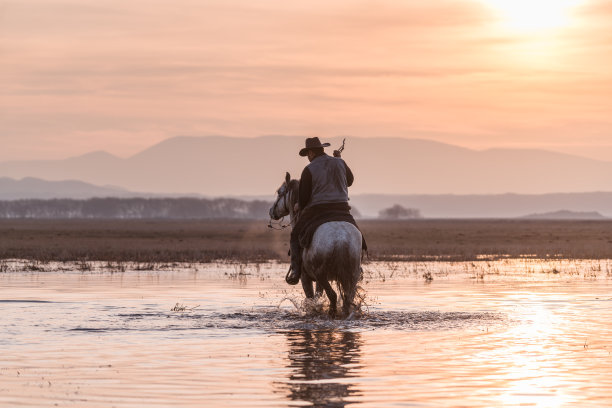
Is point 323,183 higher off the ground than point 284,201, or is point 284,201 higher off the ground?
point 323,183

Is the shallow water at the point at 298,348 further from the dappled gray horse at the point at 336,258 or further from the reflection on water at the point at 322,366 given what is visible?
the dappled gray horse at the point at 336,258

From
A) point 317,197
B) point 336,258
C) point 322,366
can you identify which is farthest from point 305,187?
point 322,366

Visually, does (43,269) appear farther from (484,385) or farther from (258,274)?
(484,385)

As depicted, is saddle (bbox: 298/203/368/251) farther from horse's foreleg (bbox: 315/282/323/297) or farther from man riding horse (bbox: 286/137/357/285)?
horse's foreleg (bbox: 315/282/323/297)

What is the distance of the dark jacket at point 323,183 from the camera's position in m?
16.4

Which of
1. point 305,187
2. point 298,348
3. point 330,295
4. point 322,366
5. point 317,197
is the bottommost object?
point 322,366

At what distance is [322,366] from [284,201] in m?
6.20

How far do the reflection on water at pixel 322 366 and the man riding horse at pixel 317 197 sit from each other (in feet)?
6.21

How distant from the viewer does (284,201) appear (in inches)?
689

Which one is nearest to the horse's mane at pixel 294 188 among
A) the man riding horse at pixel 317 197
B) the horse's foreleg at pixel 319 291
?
the man riding horse at pixel 317 197

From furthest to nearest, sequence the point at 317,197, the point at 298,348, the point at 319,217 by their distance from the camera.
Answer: the point at 317,197, the point at 319,217, the point at 298,348

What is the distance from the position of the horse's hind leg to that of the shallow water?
32cm

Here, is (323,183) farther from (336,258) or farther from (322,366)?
(322,366)

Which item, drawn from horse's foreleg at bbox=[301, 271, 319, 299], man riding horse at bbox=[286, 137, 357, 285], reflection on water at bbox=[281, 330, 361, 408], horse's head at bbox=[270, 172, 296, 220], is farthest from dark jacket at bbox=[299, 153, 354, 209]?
reflection on water at bbox=[281, 330, 361, 408]
